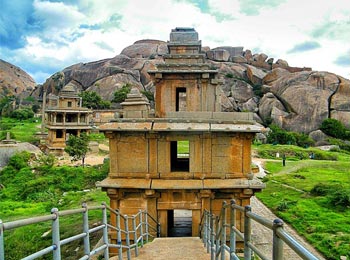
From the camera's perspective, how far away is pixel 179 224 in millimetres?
15461

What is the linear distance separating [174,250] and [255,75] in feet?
182

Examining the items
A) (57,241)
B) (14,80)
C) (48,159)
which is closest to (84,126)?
(48,159)

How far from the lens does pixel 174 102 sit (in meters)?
14.5

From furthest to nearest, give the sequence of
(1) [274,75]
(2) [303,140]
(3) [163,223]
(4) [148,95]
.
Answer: (1) [274,75] < (4) [148,95] < (2) [303,140] < (3) [163,223]

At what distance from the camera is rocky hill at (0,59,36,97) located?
8700cm

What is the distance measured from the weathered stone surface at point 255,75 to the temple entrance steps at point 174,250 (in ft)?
174

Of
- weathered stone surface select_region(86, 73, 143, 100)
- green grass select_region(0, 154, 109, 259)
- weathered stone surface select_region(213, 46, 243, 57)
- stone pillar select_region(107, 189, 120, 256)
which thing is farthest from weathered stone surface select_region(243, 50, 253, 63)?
stone pillar select_region(107, 189, 120, 256)

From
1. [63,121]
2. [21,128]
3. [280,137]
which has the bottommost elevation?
[280,137]

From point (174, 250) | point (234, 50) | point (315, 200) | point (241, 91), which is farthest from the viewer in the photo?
point (234, 50)

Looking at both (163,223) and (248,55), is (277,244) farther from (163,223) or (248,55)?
(248,55)

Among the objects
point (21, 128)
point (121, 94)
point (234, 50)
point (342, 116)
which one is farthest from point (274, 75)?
point (21, 128)

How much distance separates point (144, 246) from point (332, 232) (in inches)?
340

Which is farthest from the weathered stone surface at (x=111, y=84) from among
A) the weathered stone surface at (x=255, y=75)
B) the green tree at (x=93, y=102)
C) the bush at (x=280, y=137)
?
the bush at (x=280, y=137)

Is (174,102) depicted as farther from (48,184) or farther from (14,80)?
(14,80)
